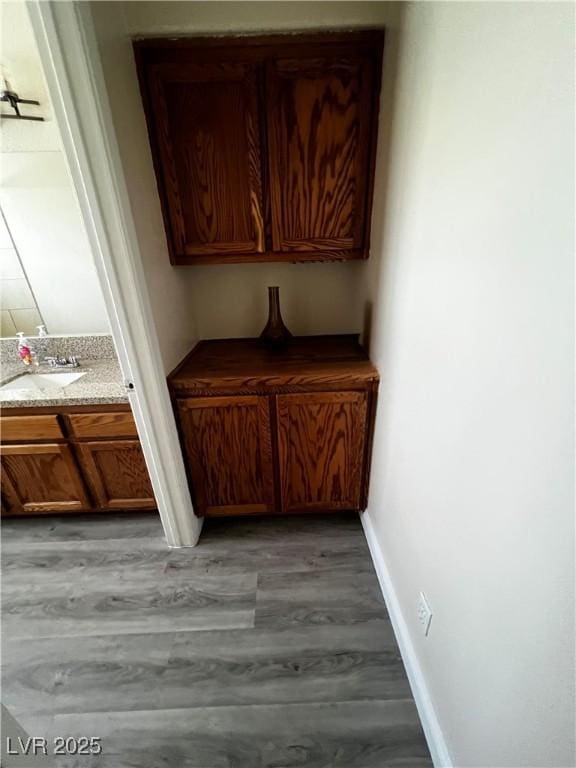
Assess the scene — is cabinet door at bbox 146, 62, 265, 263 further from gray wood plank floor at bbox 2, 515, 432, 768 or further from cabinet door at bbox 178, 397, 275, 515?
gray wood plank floor at bbox 2, 515, 432, 768

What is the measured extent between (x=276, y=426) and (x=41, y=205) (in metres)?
1.64

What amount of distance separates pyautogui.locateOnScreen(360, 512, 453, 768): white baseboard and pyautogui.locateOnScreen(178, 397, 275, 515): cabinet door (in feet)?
1.90

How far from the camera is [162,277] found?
1287 mm

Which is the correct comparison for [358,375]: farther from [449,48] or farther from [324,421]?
[449,48]

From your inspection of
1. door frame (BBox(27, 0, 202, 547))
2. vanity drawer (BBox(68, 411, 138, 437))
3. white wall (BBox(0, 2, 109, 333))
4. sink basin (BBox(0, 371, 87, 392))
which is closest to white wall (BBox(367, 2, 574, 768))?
door frame (BBox(27, 0, 202, 547))

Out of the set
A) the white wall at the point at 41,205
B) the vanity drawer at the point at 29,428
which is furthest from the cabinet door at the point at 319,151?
the vanity drawer at the point at 29,428

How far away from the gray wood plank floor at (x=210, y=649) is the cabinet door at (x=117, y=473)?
177 millimetres

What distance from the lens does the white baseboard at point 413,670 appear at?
833 mm

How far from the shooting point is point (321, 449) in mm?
1424

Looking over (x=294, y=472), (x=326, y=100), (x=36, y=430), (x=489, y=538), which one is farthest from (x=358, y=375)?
(x=36, y=430)

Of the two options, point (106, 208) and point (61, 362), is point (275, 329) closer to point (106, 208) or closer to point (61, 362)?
point (106, 208)

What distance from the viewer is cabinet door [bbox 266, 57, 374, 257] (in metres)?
1.14

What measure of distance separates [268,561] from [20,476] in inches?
52.6

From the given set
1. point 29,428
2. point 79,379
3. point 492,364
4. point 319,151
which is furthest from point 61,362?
point 492,364
